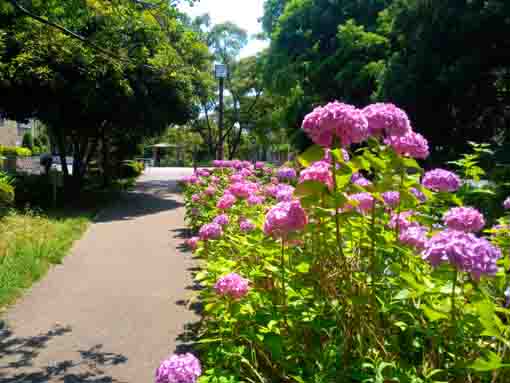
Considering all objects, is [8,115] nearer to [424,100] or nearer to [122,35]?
[122,35]

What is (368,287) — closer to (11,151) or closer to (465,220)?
(465,220)

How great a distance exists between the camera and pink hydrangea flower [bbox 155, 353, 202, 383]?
1.44 meters

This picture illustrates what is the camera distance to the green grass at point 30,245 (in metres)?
4.82

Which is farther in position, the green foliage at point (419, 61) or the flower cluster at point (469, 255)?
the green foliage at point (419, 61)

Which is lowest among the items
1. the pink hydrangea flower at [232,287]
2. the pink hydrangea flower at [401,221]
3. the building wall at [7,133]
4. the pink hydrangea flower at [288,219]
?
the pink hydrangea flower at [232,287]

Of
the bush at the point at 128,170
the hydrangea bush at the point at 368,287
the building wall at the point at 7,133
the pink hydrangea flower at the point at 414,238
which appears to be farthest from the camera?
the building wall at the point at 7,133

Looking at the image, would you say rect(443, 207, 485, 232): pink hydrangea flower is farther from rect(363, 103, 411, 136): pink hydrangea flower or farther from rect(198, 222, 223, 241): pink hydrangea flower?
rect(198, 222, 223, 241): pink hydrangea flower

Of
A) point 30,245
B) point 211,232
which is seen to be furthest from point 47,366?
point 30,245

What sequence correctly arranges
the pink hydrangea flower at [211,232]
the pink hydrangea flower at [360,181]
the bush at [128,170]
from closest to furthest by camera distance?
the pink hydrangea flower at [360,181], the pink hydrangea flower at [211,232], the bush at [128,170]

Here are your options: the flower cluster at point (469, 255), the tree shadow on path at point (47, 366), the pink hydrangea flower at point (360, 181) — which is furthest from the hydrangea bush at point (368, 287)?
the tree shadow on path at point (47, 366)

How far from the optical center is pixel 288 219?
1.91 metres

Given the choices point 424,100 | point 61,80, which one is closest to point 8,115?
point 61,80

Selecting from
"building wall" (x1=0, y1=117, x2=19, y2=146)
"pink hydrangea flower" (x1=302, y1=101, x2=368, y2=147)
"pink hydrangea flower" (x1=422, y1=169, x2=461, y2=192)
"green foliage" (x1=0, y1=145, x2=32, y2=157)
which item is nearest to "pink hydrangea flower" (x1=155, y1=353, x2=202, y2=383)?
"pink hydrangea flower" (x1=302, y1=101, x2=368, y2=147)

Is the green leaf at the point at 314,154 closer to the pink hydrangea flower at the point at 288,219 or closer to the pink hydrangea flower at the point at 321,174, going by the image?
the pink hydrangea flower at the point at 321,174
